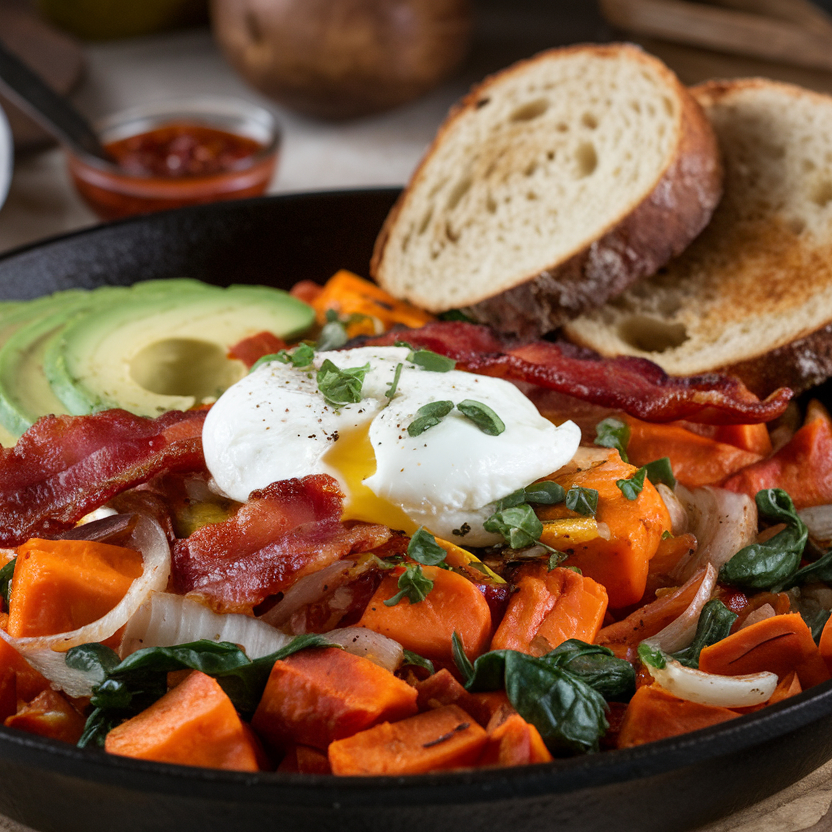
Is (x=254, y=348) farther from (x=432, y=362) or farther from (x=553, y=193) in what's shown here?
(x=553, y=193)

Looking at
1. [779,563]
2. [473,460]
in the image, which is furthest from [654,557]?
[473,460]

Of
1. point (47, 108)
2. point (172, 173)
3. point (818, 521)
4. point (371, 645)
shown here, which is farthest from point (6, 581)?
point (47, 108)

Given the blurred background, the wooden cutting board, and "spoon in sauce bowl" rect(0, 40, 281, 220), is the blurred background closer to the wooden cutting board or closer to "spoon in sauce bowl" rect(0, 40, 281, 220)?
the wooden cutting board

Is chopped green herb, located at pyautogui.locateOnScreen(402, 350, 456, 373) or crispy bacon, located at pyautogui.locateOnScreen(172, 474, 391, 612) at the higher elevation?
chopped green herb, located at pyautogui.locateOnScreen(402, 350, 456, 373)

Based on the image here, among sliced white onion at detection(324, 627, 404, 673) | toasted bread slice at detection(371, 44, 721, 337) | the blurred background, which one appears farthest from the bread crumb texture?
Result: sliced white onion at detection(324, 627, 404, 673)

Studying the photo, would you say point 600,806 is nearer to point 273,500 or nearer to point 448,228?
point 273,500

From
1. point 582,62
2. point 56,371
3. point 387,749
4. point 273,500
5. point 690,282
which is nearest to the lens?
point 387,749
